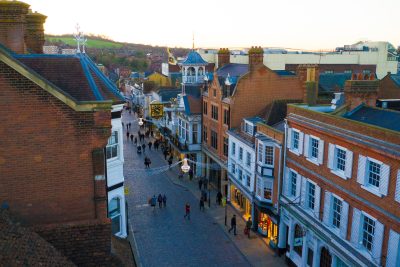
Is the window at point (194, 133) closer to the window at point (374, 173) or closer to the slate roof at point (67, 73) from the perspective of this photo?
the window at point (374, 173)

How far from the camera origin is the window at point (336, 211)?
20.6 metres

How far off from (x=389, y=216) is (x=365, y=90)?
7.67 meters

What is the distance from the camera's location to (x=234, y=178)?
33875 millimetres

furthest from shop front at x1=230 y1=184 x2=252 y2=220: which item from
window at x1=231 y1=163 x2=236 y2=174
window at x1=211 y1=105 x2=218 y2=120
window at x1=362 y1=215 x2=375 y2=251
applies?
window at x1=362 y1=215 x2=375 y2=251

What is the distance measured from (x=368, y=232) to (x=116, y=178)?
1172 centimetres

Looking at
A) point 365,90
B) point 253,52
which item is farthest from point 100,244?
point 253,52

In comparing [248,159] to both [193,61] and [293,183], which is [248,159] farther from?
[193,61]

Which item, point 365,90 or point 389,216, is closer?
point 389,216

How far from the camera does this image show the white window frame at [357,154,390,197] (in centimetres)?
1691

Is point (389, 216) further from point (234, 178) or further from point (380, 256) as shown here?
point (234, 178)

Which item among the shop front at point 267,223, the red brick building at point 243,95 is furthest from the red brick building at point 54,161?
the red brick building at point 243,95

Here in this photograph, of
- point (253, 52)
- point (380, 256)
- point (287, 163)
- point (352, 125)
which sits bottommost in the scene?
point (380, 256)

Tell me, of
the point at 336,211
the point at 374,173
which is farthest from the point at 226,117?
the point at 374,173

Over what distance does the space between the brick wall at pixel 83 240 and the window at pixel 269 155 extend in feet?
62.1
